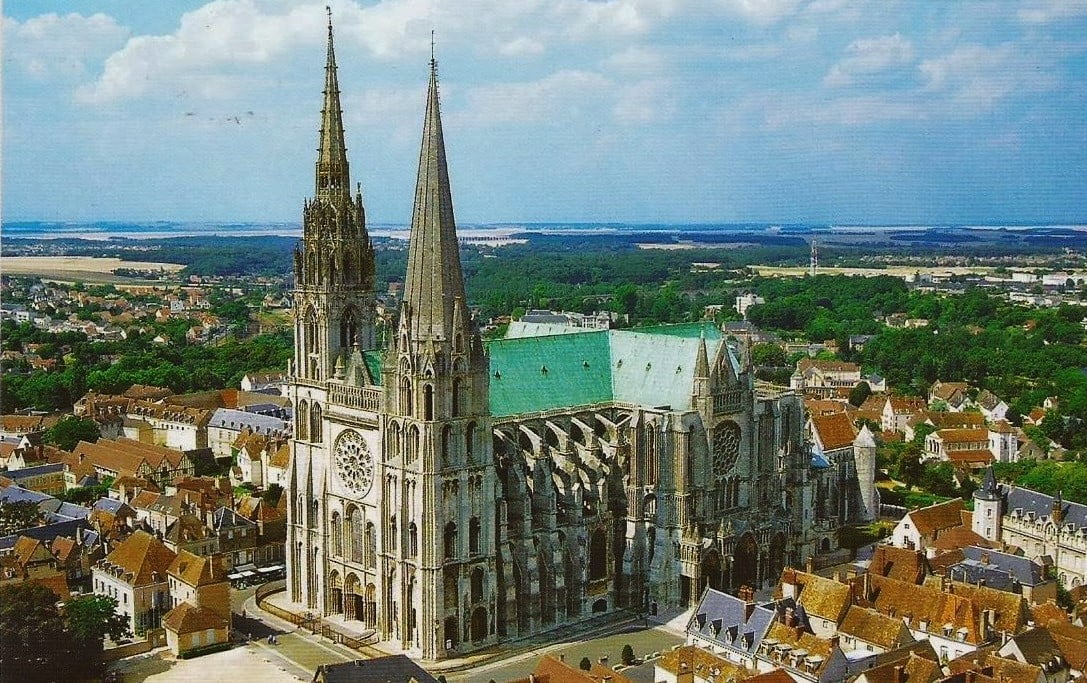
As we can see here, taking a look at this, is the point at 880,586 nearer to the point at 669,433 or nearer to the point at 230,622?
the point at 669,433

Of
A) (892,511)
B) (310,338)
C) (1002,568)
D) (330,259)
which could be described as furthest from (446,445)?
(892,511)

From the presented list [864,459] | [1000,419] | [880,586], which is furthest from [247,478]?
[1000,419]

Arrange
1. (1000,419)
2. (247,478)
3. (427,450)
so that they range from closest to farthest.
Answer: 1. (427,450)
2. (247,478)
3. (1000,419)

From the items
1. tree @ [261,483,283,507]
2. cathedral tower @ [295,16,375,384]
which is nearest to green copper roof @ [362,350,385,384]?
cathedral tower @ [295,16,375,384]

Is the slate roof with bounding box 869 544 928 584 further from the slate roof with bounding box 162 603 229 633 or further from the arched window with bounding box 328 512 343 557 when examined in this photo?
the slate roof with bounding box 162 603 229 633

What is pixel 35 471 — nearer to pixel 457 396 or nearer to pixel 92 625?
pixel 92 625

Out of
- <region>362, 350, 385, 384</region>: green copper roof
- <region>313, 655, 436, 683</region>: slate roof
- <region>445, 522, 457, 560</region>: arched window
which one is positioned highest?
<region>362, 350, 385, 384</region>: green copper roof
